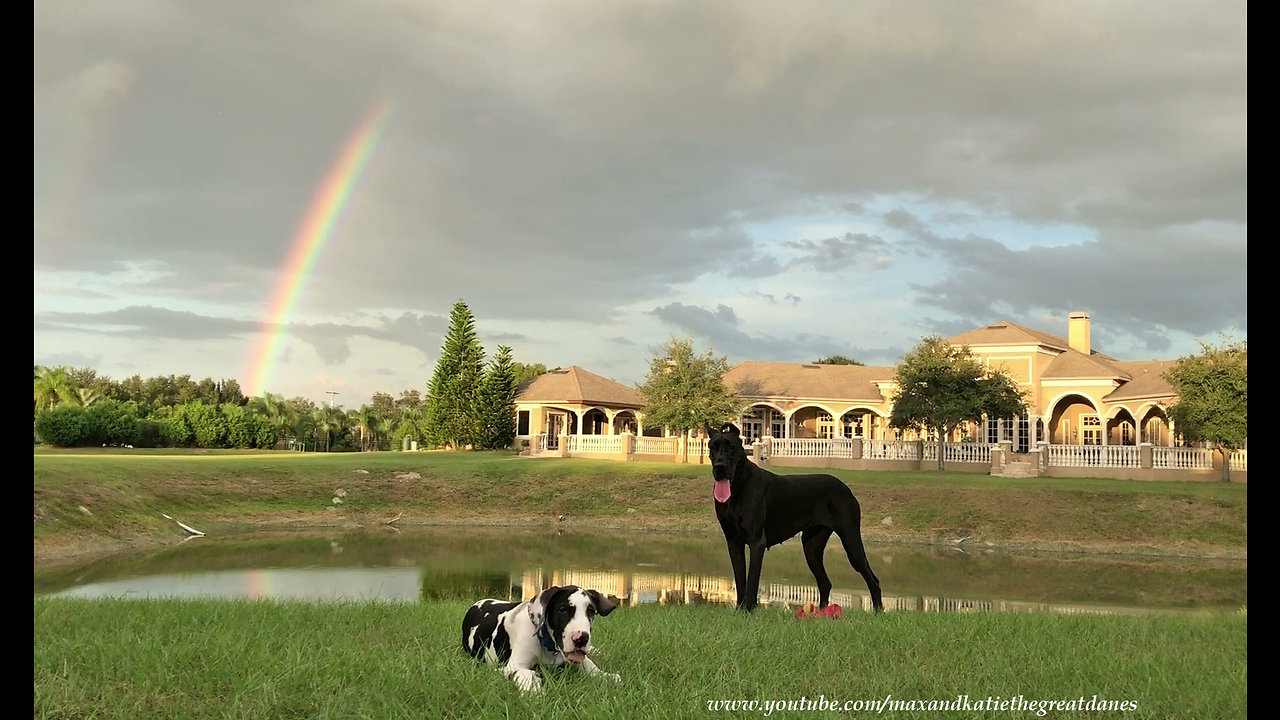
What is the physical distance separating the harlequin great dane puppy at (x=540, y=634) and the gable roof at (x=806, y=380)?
45.1m

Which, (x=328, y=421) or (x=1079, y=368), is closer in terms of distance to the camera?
(x=1079, y=368)

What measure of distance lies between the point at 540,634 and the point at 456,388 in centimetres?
4911

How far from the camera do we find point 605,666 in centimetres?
566

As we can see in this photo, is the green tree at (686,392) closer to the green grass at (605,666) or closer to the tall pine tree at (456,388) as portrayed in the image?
the tall pine tree at (456,388)

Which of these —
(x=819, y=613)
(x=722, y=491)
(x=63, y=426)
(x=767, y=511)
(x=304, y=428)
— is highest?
(x=722, y=491)

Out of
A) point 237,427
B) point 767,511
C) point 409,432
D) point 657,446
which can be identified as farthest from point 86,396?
point 767,511

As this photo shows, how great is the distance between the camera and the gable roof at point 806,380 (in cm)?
5153

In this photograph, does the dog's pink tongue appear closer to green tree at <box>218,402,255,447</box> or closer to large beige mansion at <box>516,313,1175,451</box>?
large beige mansion at <box>516,313,1175,451</box>

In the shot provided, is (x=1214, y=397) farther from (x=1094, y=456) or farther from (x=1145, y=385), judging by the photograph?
(x=1145, y=385)

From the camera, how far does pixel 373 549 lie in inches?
827

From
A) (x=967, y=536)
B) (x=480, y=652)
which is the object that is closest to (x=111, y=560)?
(x=480, y=652)

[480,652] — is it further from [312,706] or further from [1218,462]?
[1218,462]

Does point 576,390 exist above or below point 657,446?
above
